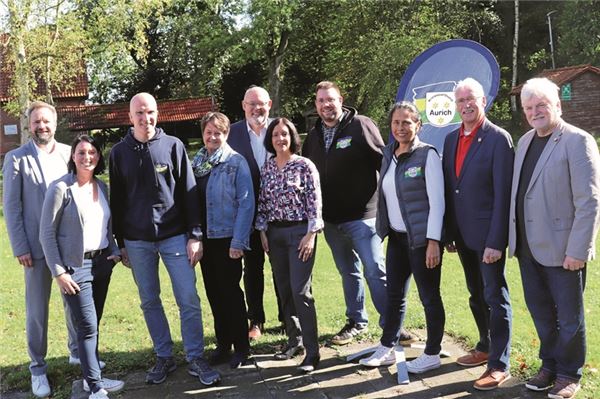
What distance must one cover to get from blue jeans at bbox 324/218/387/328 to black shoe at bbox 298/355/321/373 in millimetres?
641

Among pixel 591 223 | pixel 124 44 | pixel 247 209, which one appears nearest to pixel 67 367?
pixel 247 209

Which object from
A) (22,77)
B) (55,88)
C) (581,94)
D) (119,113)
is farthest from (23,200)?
(119,113)

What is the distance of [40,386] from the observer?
4.36 meters

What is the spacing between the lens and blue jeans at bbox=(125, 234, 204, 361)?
4301 mm

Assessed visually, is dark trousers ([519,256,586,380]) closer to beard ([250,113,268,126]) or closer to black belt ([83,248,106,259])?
beard ([250,113,268,126])

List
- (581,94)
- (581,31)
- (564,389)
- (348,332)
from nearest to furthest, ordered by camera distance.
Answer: (564,389)
(348,332)
(581,94)
(581,31)

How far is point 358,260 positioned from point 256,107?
1728mm

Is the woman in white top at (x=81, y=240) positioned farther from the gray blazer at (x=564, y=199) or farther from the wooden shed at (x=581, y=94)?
the wooden shed at (x=581, y=94)

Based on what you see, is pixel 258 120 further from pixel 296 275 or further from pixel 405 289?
pixel 405 289

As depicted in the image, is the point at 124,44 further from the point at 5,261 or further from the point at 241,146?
the point at 241,146

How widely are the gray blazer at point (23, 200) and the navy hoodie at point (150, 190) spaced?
57cm

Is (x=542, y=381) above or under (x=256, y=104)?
under

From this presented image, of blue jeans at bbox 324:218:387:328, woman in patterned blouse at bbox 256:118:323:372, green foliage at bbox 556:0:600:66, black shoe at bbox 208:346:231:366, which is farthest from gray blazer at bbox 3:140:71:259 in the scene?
green foliage at bbox 556:0:600:66

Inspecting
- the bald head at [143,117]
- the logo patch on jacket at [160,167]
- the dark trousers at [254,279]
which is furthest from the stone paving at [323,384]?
the bald head at [143,117]
